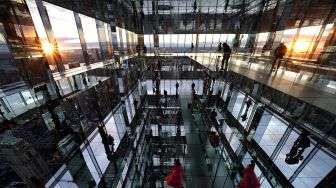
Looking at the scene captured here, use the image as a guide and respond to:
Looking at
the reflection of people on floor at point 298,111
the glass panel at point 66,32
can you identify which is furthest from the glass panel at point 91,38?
the reflection of people on floor at point 298,111

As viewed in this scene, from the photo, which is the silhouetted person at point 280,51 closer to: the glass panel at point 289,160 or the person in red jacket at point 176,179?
the glass panel at point 289,160

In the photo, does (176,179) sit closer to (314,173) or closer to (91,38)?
(314,173)

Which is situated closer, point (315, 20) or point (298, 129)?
point (298, 129)

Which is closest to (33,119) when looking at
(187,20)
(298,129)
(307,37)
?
(298,129)

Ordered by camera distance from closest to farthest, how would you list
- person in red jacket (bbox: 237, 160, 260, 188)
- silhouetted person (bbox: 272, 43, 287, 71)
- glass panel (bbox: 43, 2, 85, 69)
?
person in red jacket (bbox: 237, 160, 260, 188) → glass panel (bbox: 43, 2, 85, 69) → silhouetted person (bbox: 272, 43, 287, 71)

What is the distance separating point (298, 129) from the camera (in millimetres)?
4496

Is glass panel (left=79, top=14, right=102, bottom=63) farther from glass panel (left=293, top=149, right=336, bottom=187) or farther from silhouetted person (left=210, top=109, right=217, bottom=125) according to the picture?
glass panel (left=293, top=149, right=336, bottom=187)

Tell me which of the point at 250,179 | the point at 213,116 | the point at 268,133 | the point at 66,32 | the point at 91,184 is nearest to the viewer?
the point at 250,179

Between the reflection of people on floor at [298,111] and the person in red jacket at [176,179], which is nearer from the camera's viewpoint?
the reflection of people on floor at [298,111]

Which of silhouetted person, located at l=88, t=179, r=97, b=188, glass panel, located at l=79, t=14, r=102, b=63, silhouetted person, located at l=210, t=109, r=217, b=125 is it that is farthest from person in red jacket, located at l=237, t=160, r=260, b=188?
glass panel, located at l=79, t=14, r=102, b=63

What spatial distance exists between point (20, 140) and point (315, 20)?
15.9 meters

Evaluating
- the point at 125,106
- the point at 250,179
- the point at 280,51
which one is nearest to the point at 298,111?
the point at 250,179

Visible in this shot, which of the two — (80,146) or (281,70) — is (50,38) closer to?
(80,146)

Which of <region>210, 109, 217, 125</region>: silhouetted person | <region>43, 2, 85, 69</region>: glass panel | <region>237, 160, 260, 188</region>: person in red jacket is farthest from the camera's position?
<region>210, 109, 217, 125</region>: silhouetted person
